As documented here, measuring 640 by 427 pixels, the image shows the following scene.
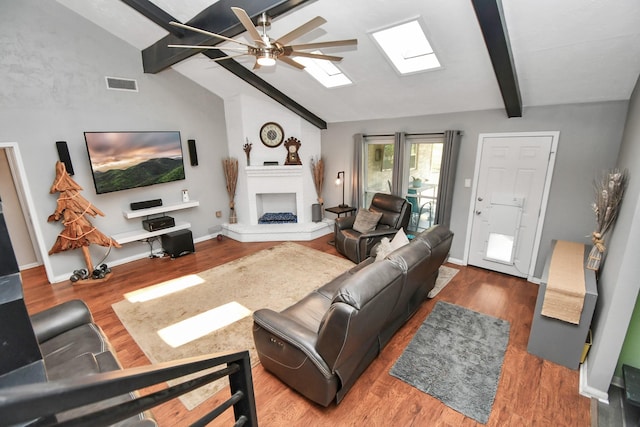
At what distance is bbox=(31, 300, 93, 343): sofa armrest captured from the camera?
2.15 metres

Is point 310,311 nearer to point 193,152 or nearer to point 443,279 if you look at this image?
point 443,279

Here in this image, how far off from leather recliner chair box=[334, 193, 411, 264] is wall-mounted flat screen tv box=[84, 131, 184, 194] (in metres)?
3.07

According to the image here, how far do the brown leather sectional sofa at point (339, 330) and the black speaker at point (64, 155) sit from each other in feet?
12.3

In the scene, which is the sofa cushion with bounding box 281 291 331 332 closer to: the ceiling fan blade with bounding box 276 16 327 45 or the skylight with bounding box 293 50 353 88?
the ceiling fan blade with bounding box 276 16 327 45

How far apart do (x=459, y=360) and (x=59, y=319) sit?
3.35 meters

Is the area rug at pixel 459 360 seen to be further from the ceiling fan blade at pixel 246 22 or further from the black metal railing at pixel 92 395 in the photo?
the ceiling fan blade at pixel 246 22

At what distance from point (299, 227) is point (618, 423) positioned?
15.7ft

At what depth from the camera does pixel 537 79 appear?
10.3 ft

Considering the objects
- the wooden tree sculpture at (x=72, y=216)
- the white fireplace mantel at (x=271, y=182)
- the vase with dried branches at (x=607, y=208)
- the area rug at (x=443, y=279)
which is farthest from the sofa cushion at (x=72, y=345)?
the vase with dried branches at (x=607, y=208)

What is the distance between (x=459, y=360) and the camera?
2584 millimetres

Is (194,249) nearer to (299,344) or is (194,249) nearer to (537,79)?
(299,344)

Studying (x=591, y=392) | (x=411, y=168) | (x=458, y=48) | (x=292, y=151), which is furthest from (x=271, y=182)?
(x=591, y=392)

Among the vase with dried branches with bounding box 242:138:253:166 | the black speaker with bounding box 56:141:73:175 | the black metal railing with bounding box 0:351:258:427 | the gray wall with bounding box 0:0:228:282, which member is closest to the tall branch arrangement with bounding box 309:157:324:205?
the vase with dried branches with bounding box 242:138:253:166

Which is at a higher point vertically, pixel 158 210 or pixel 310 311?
pixel 158 210
